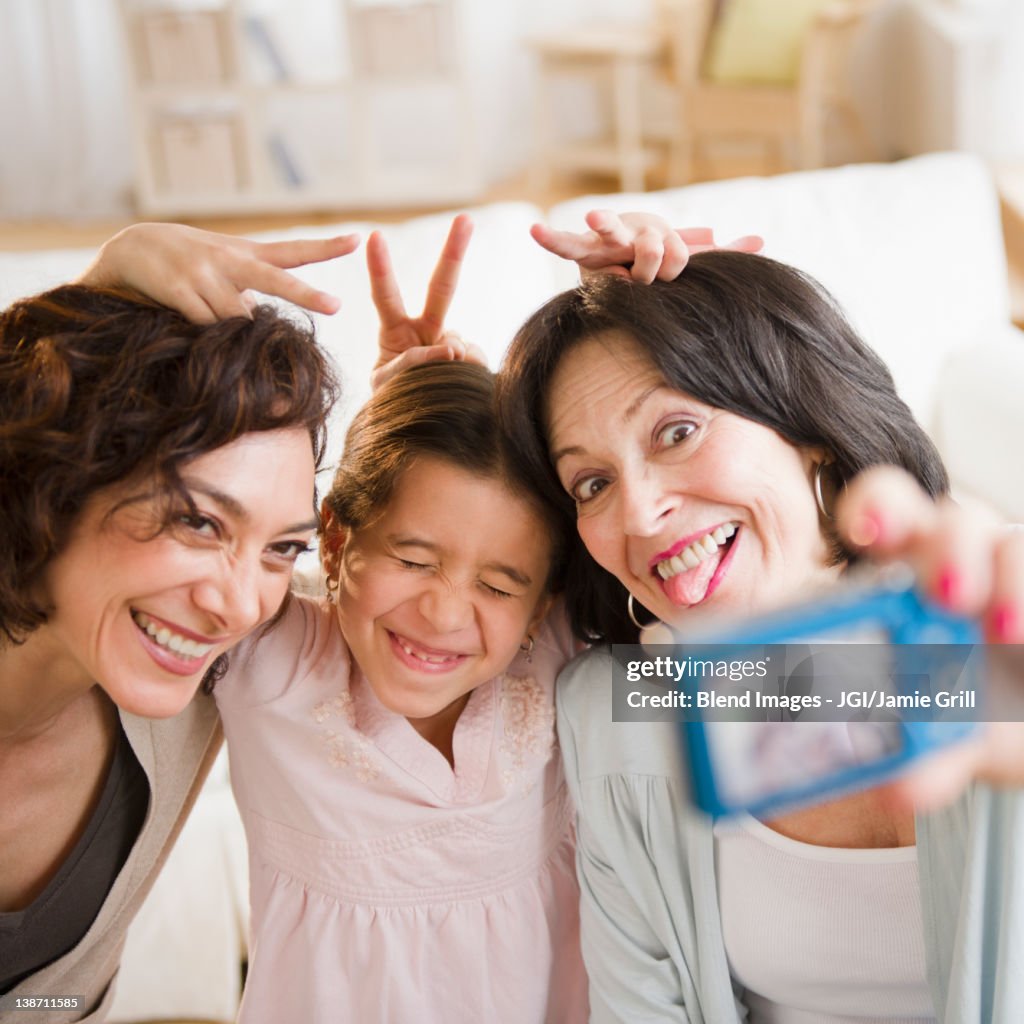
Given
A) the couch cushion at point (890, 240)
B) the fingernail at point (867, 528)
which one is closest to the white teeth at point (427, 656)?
the fingernail at point (867, 528)

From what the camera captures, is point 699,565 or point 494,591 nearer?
point 699,565

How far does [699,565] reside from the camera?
1.18 metres

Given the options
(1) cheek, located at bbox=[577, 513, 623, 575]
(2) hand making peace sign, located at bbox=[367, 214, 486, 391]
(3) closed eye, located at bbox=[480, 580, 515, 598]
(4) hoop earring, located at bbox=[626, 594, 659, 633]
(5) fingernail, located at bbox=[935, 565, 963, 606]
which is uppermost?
(5) fingernail, located at bbox=[935, 565, 963, 606]

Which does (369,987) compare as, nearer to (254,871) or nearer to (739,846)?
(254,871)

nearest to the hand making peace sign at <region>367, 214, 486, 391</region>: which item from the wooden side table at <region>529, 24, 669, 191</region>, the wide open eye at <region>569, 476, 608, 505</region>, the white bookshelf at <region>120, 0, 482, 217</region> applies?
the wide open eye at <region>569, 476, 608, 505</region>

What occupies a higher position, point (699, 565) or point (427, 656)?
point (699, 565)

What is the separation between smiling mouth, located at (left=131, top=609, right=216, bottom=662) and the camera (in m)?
1.16

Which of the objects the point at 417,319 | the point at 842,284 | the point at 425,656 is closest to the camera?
the point at 425,656

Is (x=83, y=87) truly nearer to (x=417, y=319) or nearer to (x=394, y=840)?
(x=417, y=319)

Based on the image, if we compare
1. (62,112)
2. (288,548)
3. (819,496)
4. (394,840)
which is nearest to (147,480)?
(288,548)

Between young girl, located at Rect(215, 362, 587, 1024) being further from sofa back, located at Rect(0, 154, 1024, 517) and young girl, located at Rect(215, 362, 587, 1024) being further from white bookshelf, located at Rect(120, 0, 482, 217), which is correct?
white bookshelf, located at Rect(120, 0, 482, 217)

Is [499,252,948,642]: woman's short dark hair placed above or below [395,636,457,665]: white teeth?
above

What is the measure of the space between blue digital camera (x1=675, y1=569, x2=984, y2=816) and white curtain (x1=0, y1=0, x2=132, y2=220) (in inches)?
233

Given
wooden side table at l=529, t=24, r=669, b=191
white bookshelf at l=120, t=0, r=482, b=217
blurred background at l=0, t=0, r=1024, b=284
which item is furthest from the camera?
wooden side table at l=529, t=24, r=669, b=191
